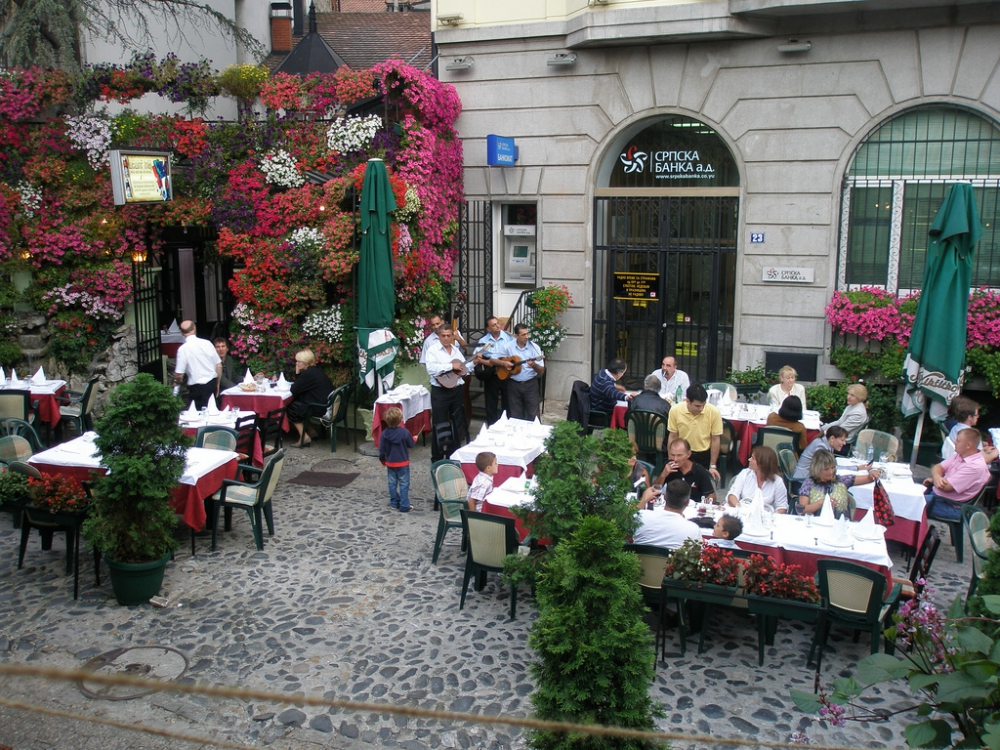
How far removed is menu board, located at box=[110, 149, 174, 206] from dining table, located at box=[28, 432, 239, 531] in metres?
5.53

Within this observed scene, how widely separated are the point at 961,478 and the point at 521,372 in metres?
5.66

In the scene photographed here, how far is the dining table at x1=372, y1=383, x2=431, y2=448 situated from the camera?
40.3 feet

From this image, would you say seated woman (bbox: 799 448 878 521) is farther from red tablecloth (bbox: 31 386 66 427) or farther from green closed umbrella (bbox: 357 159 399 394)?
red tablecloth (bbox: 31 386 66 427)

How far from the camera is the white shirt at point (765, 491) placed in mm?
8445

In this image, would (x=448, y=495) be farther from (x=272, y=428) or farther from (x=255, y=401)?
(x=255, y=401)

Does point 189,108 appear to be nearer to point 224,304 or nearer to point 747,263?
point 224,304

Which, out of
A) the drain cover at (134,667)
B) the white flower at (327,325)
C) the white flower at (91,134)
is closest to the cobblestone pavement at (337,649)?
the drain cover at (134,667)

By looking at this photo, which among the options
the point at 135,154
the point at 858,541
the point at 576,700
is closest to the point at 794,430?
the point at 858,541

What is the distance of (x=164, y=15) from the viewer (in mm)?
18688

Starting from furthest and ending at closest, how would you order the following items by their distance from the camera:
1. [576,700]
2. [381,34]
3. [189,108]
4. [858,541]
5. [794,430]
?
[381,34] < [189,108] < [794,430] < [858,541] < [576,700]

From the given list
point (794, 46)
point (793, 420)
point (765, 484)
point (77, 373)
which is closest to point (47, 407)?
point (77, 373)

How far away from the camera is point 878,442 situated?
10.2 metres

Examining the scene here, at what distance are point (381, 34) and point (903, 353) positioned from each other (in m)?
20.9

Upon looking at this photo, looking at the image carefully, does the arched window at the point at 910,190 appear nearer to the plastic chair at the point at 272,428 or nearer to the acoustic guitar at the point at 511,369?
the acoustic guitar at the point at 511,369
